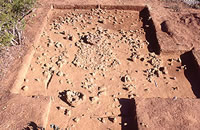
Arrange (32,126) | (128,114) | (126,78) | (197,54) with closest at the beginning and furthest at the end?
1. (32,126)
2. (128,114)
3. (126,78)
4. (197,54)

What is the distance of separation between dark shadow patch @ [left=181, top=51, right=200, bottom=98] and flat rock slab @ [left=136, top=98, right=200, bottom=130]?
798mm

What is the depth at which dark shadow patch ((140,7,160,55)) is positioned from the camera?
17.7 feet

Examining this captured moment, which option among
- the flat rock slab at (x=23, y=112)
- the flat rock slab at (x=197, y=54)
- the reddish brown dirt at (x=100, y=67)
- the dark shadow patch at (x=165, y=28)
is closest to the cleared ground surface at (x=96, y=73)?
the reddish brown dirt at (x=100, y=67)

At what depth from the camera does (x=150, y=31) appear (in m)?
5.99

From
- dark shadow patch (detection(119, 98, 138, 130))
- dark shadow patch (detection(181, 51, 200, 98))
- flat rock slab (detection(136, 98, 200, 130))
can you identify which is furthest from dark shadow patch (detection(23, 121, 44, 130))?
dark shadow patch (detection(181, 51, 200, 98))

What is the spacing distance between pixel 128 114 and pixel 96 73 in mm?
1337

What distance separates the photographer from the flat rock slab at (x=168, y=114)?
334cm

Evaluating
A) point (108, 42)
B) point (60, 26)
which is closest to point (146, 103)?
point (108, 42)

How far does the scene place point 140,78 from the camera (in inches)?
179

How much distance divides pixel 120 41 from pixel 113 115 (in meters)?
2.50

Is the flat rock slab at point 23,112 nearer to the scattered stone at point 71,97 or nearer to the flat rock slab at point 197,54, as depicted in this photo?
the scattered stone at point 71,97

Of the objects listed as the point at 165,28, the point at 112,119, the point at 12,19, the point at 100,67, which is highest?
the point at 12,19

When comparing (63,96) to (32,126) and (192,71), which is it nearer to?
(32,126)

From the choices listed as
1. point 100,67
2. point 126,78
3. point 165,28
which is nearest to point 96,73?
point 100,67
